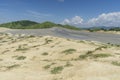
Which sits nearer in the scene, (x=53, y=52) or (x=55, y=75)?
(x=55, y=75)

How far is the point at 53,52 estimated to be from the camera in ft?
113

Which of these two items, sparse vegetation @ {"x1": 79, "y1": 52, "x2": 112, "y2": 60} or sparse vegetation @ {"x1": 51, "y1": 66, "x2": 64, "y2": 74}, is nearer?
sparse vegetation @ {"x1": 51, "y1": 66, "x2": 64, "y2": 74}

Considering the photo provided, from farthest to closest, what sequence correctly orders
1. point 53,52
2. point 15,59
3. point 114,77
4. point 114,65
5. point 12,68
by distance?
point 53,52 → point 15,59 → point 12,68 → point 114,65 → point 114,77

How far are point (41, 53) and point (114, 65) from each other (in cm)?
1428

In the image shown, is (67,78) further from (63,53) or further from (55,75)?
(63,53)

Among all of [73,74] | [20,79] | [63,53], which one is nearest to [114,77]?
[73,74]

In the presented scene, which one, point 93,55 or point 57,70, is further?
point 93,55

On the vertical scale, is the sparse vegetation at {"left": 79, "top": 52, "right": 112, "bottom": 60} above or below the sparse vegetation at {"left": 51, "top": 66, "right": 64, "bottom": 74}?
above

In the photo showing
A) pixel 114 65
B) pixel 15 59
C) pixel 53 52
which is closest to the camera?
pixel 114 65

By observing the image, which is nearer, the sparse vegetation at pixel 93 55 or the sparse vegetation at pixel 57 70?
the sparse vegetation at pixel 57 70

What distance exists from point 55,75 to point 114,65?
5.53m

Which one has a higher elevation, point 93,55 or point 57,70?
point 93,55

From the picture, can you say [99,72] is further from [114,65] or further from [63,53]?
[63,53]

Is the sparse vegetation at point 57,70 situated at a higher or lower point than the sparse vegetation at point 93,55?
lower
